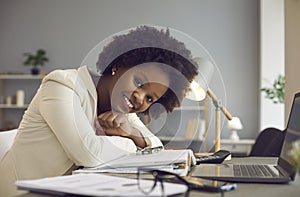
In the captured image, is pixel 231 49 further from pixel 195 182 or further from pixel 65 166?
pixel 195 182

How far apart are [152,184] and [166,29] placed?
817 millimetres

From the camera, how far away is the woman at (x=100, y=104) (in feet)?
4.99

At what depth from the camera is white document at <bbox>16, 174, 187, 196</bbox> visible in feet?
3.02

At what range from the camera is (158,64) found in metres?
1.63

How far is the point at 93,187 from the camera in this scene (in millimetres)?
972

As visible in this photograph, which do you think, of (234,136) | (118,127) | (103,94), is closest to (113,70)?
(103,94)

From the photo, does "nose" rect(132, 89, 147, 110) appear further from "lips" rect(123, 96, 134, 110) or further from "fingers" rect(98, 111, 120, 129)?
"fingers" rect(98, 111, 120, 129)

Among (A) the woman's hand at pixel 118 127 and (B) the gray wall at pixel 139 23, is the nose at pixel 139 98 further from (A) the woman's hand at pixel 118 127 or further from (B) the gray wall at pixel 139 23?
(B) the gray wall at pixel 139 23

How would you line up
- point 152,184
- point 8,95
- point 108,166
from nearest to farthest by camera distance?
point 152,184 < point 108,166 < point 8,95

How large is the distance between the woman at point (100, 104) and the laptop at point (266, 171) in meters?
0.30

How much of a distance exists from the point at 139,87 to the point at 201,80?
1.16 ft

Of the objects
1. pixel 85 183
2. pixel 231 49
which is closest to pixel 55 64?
pixel 231 49

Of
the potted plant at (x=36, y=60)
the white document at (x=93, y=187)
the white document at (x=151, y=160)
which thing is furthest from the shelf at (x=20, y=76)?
the white document at (x=93, y=187)

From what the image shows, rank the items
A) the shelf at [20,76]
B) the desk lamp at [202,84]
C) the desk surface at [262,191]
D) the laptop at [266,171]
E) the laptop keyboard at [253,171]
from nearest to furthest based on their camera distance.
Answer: the desk surface at [262,191] < the laptop at [266,171] < the laptop keyboard at [253,171] < the desk lamp at [202,84] < the shelf at [20,76]
